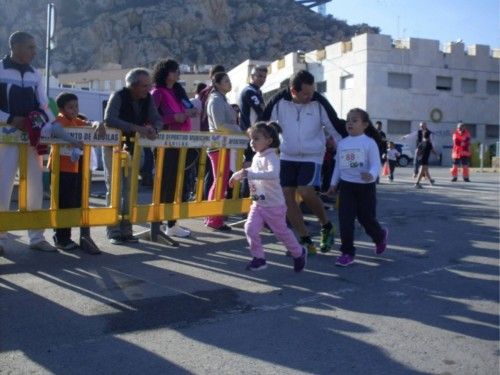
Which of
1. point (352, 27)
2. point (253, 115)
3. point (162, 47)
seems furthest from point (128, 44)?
point (253, 115)

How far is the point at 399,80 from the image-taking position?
44.9 m

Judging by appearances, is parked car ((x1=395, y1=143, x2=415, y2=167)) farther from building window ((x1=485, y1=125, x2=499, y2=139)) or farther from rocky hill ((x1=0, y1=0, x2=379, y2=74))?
rocky hill ((x1=0, y1=0, x2=379, y2=74))

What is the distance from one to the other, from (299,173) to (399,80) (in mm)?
40334

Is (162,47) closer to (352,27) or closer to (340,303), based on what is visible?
(352,27)

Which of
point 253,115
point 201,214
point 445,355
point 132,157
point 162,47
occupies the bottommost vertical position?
point 445,355

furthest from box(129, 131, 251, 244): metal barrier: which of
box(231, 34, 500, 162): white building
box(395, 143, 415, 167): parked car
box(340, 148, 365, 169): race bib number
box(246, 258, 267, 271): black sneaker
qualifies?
box(231, 34, 500, 162): white building

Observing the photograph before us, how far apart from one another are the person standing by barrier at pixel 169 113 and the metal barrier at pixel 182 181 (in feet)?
0.19

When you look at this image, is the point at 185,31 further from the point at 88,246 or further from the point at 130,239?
the point at 88,246

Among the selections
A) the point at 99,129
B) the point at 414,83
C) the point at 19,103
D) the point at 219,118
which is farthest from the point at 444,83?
the point at 19,103

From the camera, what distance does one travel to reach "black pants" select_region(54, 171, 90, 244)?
254 inches

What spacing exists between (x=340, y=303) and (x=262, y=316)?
2.34ft

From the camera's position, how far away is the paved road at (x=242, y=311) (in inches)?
145

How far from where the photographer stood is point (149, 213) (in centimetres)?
689

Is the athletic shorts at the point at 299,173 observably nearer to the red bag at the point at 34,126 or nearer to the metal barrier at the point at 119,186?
the metal barrier at the point at 119,186
